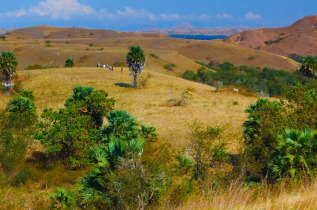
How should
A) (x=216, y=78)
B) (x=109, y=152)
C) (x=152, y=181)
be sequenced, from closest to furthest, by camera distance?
(x=152, y=181) < (x=109, y=152) < (x=216, y=78)

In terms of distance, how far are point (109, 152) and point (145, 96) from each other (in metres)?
29.0

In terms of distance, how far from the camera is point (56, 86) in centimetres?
4291

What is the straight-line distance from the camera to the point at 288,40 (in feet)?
559

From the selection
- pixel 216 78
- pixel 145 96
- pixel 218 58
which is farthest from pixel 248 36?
pixel 145 96

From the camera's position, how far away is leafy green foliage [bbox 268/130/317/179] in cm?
1004

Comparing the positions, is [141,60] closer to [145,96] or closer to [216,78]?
[145,96]

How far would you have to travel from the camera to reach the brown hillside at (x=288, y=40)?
15725cm

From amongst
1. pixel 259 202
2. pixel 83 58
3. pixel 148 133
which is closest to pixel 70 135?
pixel 148 133

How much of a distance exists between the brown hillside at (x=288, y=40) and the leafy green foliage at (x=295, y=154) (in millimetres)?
160518

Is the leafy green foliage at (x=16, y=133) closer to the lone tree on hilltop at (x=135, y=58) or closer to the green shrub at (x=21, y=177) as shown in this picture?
the green shrub at (x=21, y=177)

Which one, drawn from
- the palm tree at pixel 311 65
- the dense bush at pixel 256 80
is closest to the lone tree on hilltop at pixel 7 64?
the dense bush at pixel 256 80

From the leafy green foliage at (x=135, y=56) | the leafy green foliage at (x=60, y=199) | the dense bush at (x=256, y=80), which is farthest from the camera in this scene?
the dense bush at (x=256, y=80)

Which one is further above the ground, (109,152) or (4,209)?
(109,152)

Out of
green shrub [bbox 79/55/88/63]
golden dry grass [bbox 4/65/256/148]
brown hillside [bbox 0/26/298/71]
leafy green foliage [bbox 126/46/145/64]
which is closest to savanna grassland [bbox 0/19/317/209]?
golden dry grass [bbox 4/65/256/148]
